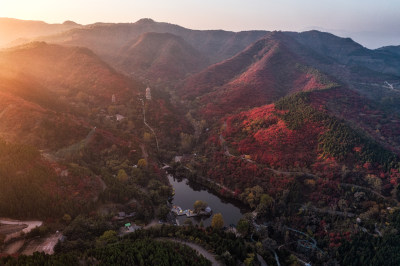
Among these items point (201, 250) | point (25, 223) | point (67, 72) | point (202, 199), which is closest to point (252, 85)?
point (202, 199)

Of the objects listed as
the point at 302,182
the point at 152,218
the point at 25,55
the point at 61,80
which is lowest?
the point at 152,218

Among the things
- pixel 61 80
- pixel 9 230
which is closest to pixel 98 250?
pixel 9 230

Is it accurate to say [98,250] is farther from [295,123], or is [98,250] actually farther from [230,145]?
[295,123]

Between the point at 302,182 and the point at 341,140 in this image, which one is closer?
the point at 302,182

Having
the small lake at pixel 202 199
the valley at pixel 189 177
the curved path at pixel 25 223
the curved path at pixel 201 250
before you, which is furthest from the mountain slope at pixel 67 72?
the curved path at pixel 201 250

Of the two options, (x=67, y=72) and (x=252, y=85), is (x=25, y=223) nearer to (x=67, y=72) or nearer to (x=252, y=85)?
(x=67, y=72)

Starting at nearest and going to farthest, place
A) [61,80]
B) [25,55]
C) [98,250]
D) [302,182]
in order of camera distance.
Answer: [98,250], [302,182], [61,80], [25,55]
